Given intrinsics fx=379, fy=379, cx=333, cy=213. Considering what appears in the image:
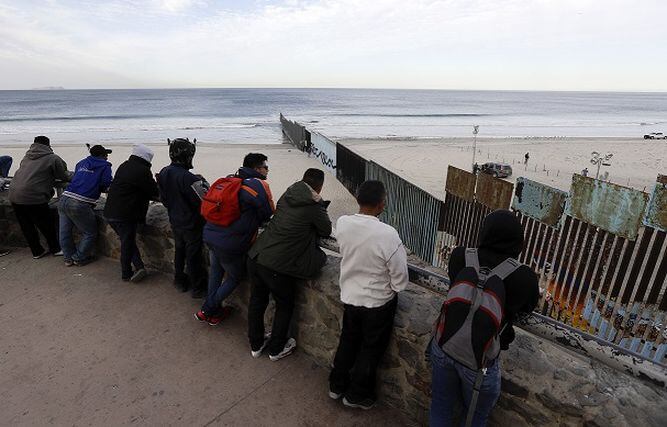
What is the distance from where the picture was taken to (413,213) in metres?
7.28

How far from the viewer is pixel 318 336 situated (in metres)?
3.18

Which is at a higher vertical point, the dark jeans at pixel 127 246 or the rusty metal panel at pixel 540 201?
the rusty metal panel at pixel 540 201

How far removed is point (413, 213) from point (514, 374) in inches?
208

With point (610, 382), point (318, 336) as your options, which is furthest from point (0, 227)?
point (610, 382)

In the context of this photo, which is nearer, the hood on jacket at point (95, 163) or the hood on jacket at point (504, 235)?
the hood on jacket at point (504, 235)

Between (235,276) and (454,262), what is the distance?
2113 mm

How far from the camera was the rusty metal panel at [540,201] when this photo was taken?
3805 mm

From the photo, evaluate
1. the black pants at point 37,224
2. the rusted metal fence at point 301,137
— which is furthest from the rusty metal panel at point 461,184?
the rusted metal fence at point 301,137

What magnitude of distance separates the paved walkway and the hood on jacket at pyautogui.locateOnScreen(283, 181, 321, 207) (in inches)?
56.0

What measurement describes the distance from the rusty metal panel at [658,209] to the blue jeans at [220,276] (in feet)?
11.0

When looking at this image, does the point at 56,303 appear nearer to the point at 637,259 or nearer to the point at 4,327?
the point at 4,327

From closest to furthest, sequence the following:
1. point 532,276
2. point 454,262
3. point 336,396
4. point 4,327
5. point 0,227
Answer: point 532,276
point 454,262
point 336,396
point 4,327
point 0,227

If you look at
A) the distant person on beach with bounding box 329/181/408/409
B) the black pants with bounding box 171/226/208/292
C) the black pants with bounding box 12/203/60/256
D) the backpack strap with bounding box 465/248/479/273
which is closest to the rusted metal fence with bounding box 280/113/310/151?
the black pants with bounding box 12/203/60/256

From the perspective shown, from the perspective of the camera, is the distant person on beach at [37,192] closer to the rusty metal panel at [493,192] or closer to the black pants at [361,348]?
the black pants at [361,348]
